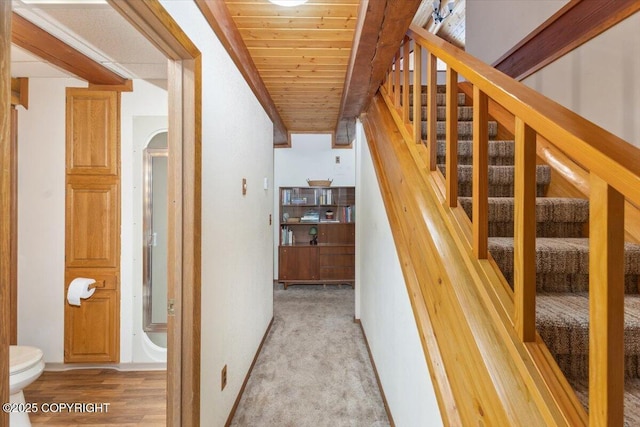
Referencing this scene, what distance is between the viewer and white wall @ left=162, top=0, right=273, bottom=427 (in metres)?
1.41

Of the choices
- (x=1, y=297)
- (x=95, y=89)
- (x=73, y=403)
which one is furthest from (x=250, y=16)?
(x=73, y=403)

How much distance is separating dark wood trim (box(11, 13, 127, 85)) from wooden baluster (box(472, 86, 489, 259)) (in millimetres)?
2273

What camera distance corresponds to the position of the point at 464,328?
0.91 m

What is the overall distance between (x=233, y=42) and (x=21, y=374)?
2.21 meters

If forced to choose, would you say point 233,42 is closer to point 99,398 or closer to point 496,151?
point 496,151

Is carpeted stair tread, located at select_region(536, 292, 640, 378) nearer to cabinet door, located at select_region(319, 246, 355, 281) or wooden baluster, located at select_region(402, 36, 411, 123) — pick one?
wooden baluster, located at select_region(402, 36, 411, 123)

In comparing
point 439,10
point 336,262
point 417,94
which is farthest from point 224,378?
point 439,10

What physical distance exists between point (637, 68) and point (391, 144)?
1206 mm

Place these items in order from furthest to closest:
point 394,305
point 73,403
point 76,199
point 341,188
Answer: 1. point 341,188
2. point 76,199
3. point 73,403
4. point 394,305

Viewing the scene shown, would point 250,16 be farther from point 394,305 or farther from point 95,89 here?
point 394,305

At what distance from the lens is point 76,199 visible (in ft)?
→ 7.67

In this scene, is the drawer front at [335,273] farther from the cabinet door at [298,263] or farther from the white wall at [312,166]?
the white wall at [312,166]

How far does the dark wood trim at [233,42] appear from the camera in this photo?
1.44 meters

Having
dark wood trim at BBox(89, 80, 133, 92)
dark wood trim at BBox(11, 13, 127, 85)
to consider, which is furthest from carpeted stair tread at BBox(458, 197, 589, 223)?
dark wood trim at BBox(89, 80, 133, 92)
